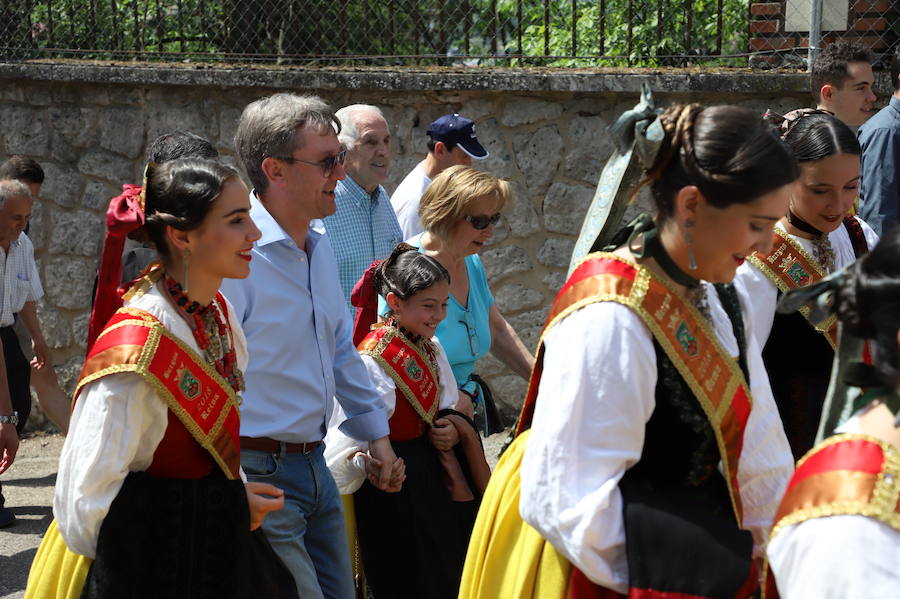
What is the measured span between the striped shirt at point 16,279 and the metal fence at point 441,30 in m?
1.63

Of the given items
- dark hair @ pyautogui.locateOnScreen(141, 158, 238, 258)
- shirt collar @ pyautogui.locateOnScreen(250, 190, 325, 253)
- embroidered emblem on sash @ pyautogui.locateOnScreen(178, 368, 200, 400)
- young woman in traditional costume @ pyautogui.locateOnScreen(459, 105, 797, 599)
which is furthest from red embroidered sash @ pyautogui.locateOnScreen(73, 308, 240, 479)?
young woman in traditional costume @ pyautogui.locateOnScreen(459, 105, 797, 599)

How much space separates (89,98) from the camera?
716 cm

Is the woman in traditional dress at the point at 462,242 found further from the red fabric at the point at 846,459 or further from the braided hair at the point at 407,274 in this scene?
the red fabric at the point at 846,459

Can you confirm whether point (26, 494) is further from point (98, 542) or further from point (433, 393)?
point (98, 542)

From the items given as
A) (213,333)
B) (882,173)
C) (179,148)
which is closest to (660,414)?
(213,333)

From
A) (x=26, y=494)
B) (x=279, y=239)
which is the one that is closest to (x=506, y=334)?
(x=279, y=239)

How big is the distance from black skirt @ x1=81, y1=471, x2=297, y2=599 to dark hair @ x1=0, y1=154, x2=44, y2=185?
4.15 metres

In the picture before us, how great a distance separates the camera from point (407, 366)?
391cm

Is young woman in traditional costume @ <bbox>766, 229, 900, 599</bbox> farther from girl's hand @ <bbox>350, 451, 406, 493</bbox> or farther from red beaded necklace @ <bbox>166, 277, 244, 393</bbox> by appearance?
girl's hand @ <bbox>350, 451, 406, 493</bbox>

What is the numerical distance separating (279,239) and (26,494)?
360cm

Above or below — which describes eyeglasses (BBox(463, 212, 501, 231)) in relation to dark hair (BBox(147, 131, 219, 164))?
below

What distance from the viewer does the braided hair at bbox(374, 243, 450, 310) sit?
390cm

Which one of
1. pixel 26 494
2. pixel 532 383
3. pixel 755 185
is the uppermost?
pixel 755 185

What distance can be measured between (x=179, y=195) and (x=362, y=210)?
2.20 metres
